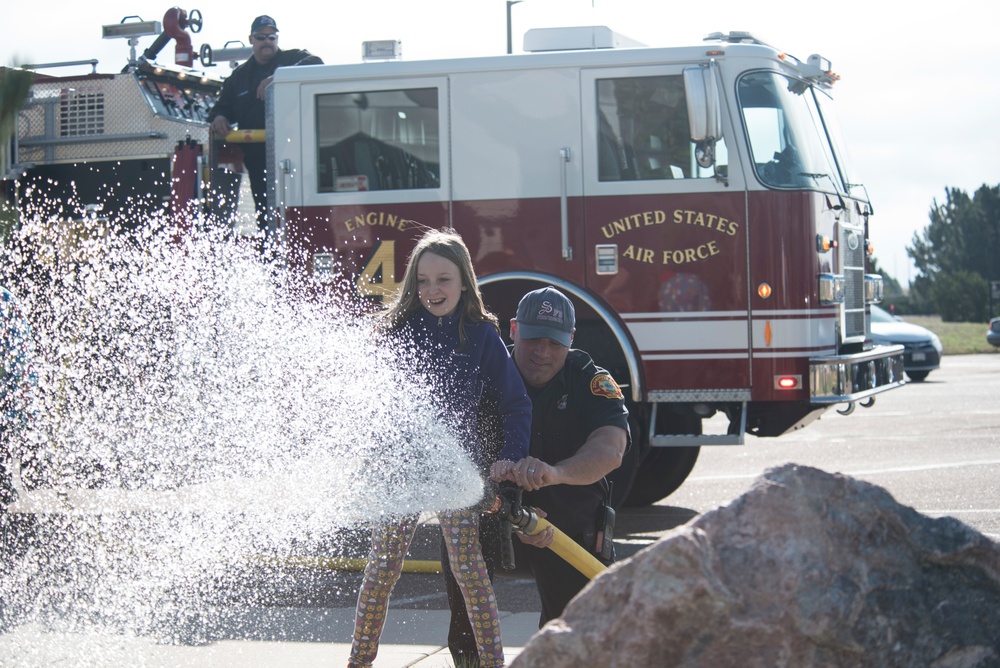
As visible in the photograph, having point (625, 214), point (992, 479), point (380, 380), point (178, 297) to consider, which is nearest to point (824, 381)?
point (625, 214)

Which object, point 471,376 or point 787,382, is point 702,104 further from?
point 471,376

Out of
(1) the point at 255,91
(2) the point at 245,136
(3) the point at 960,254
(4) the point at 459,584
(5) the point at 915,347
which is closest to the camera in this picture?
(4) the point at 459,584

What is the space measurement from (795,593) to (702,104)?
4953 millimetres

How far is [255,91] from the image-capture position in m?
8.59

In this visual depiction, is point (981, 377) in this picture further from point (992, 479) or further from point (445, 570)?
point (445, 570)

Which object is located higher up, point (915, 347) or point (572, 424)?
point (572, 424)

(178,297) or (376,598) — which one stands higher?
(178,297)

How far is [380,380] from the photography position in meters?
5.12

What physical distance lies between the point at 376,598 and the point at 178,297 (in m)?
4.02

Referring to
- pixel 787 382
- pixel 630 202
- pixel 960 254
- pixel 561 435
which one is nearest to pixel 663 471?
pixel 787 382

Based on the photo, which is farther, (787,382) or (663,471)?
(663,471)

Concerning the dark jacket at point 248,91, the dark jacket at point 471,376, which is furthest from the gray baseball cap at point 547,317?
the dark jacket at point 248,91

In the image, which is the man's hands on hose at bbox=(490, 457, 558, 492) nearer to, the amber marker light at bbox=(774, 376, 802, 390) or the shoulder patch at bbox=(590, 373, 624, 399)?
the shoulder patch at bbox=(590, 373, 624, 399)

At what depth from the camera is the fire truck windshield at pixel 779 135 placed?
746 centimetres
